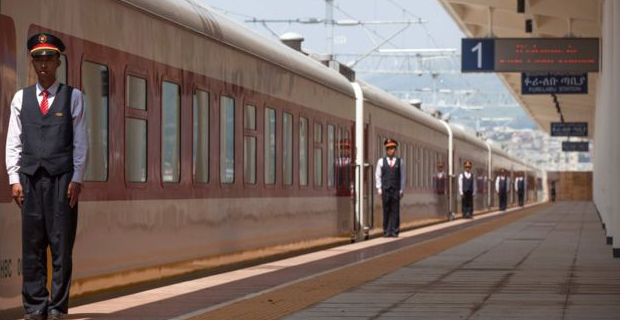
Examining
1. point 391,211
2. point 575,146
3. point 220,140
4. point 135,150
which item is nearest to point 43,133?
point 135,150

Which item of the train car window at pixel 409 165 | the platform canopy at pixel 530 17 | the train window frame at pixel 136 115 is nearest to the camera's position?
the train window frame at pixel 136 115

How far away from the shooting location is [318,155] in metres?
19.8

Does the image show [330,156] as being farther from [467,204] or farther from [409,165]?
[467,204]

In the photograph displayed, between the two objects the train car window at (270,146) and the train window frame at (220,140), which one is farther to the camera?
the train car window at (270,146)

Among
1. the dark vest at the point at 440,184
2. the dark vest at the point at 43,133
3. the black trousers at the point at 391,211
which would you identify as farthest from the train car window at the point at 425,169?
the dark vest at the point at 43,133

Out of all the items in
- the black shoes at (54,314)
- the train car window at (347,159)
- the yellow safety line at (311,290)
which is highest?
the train car window at (347,159)

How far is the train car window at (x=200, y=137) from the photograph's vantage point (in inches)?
524

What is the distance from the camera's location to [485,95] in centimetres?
8112

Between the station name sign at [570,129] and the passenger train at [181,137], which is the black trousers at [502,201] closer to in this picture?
the station name sign at [570,129]

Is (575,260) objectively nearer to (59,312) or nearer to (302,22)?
(59,312)

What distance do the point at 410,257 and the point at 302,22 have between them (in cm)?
2801

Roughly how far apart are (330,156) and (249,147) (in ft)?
16.9

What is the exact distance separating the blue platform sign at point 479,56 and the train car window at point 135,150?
17.0 metres

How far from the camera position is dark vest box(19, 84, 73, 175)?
28.7ft
